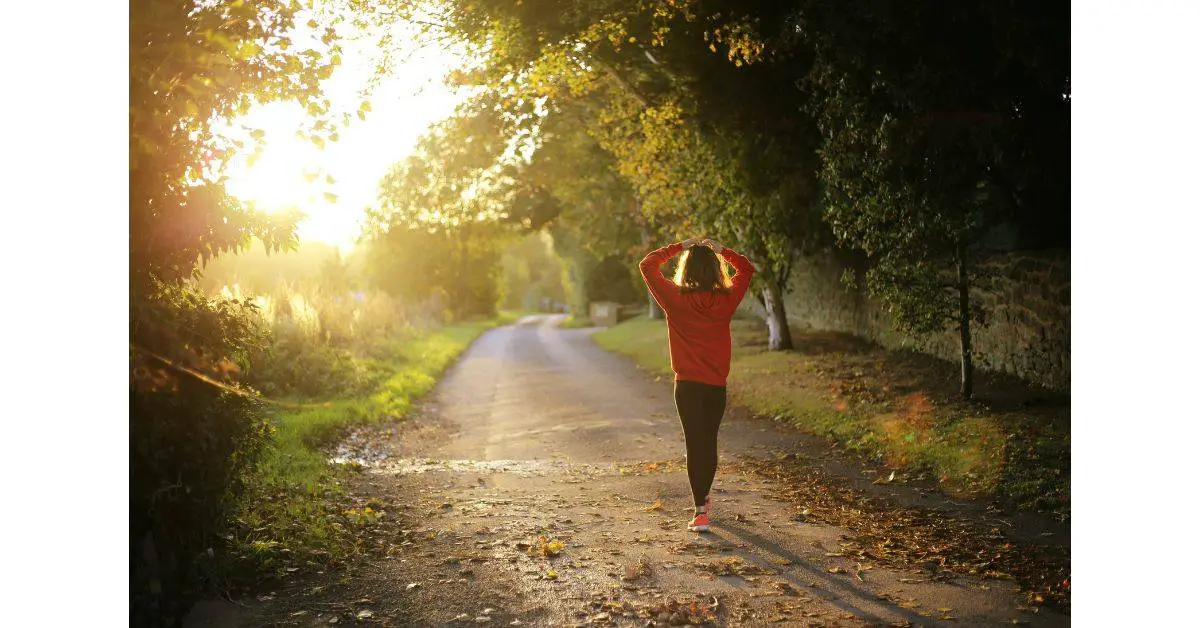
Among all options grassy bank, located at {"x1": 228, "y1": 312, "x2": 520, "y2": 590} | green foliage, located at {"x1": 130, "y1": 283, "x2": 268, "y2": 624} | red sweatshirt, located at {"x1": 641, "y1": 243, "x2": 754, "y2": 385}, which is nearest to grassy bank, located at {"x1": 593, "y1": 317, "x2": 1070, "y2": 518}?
red sweatshirt, located at {"x1": 641, "y1": 243, "x2": 754, "y2": 385}

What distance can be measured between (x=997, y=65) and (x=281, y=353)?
12.1m

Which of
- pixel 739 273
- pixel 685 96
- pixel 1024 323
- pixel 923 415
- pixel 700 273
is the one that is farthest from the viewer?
pixel 685 96

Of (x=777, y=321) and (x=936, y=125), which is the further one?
(x=777, y=321)

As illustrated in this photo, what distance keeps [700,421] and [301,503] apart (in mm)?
3434

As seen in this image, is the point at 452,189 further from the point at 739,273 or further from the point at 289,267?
the point at 739,273

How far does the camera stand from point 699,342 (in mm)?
7188

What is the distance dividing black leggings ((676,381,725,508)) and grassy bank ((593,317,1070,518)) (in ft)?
8.69

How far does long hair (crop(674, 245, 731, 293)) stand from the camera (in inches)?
280

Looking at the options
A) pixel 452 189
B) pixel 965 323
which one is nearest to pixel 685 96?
pixel 965 323

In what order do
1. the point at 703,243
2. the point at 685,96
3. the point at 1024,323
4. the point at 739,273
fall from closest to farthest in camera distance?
1. the point at 703,243
2. the point at 739,273
3. the point at 1024,323
4. the point at 685,96

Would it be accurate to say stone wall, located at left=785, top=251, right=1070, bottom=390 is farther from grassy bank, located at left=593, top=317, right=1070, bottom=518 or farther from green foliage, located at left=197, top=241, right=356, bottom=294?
green foliage, located at left=197, top=241, right=356, bottom=294

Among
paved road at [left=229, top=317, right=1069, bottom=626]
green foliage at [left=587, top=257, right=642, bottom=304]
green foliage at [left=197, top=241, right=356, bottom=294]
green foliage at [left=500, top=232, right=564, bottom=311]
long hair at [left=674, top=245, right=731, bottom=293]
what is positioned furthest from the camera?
green foliage at [left=500, top=232, right=564, bottom=311]
